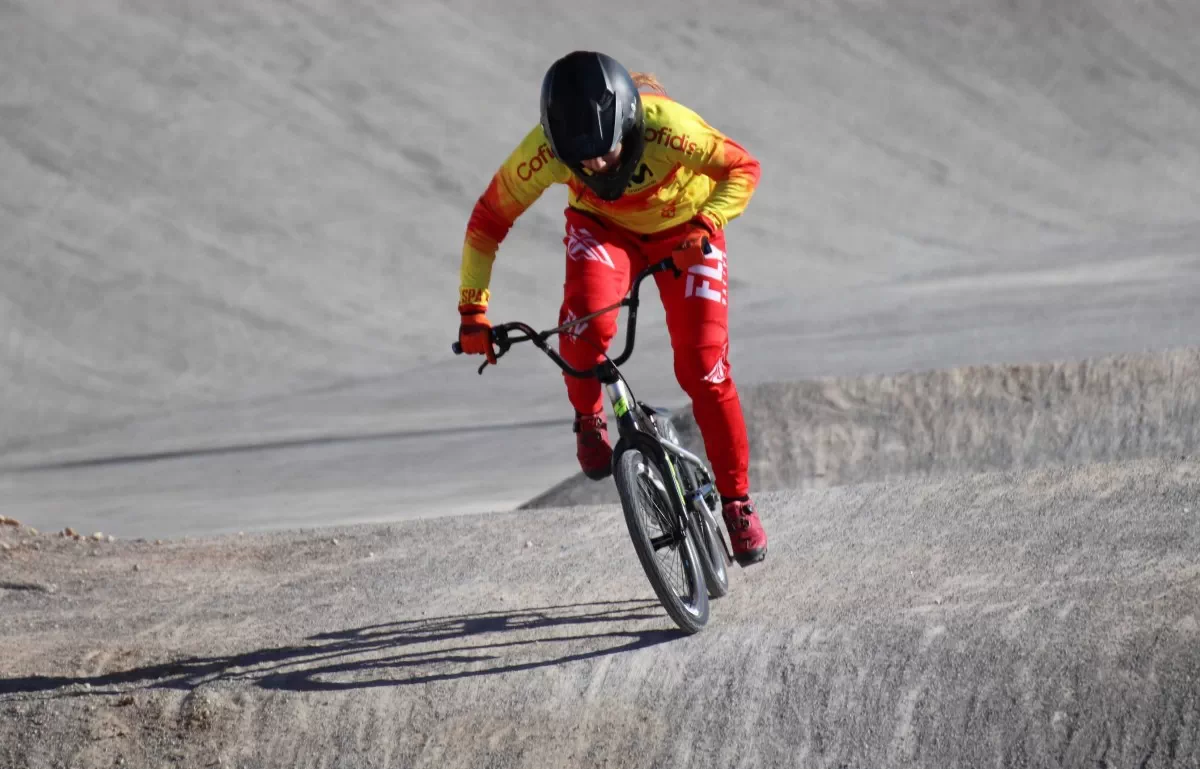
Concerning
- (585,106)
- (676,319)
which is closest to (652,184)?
(676,319)

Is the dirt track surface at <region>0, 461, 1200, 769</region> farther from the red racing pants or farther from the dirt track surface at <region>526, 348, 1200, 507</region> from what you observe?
the dirt track surface at <region>526, 348, 1200, 507</region>

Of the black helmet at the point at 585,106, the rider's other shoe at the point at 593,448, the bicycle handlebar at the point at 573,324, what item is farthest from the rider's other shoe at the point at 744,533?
the black helmet at the point at 585,106

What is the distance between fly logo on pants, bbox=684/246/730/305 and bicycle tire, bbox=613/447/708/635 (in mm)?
655

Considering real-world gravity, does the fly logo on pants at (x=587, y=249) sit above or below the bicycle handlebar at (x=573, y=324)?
above

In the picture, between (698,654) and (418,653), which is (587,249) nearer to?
(698,654)

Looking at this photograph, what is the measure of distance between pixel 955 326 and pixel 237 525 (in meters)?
9.11

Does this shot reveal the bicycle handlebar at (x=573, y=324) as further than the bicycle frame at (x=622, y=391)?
No

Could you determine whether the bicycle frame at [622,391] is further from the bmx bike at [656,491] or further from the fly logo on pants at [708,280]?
the fly logo on pants at [708,280]

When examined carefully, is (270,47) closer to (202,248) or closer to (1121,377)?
(202,248)

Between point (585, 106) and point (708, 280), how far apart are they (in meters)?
0.99

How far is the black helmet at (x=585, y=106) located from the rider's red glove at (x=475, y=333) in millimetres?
726

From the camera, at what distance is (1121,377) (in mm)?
10250

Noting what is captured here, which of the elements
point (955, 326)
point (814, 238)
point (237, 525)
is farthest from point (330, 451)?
point (814, 238)

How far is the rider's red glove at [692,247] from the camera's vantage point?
5.38 meters
